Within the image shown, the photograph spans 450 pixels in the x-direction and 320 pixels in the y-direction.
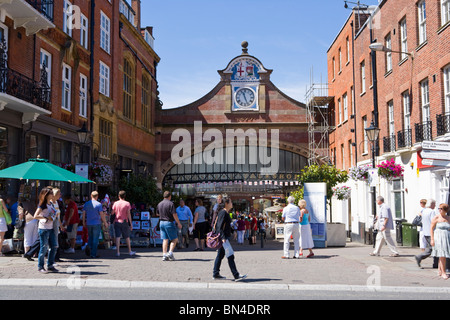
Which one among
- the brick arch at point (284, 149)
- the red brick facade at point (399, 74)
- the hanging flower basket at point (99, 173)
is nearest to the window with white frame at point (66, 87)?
the hanging flower basket at point (99, 173)

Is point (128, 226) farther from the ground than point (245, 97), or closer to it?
closer to it

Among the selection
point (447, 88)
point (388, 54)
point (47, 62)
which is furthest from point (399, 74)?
point (47, 62)

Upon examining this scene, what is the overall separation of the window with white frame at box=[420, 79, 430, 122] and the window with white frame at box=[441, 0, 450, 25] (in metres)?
2.38

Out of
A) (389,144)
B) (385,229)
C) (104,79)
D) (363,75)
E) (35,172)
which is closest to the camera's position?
(35,172)

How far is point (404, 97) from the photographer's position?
68.3ft

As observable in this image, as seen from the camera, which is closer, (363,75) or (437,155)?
(437,155)

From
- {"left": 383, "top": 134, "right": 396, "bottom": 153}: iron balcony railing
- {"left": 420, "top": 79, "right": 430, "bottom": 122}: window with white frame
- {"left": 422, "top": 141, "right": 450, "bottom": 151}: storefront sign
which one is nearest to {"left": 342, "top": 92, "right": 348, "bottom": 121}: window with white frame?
{"left": 383, "top": 134, "right": 396, "bottom": 153}: iron balcony railing

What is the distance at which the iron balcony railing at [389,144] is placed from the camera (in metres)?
21.5

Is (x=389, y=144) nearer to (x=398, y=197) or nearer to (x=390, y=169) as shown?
(x=398, y=197)

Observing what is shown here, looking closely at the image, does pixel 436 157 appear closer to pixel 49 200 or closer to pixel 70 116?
pixel 49 200

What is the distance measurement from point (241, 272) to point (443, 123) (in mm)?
9725

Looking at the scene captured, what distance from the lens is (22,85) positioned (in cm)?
1623
